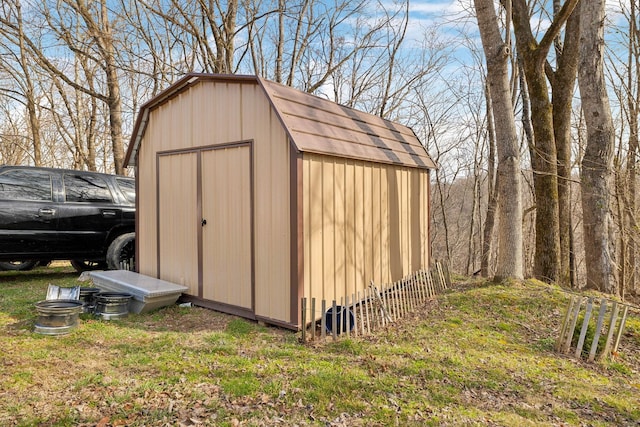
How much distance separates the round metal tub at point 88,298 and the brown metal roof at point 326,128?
2550 mm

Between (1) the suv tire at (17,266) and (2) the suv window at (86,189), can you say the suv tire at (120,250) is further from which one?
(1) the suv tire at (17,266)

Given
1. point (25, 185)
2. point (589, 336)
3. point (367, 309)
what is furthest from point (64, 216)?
point (589, 336)

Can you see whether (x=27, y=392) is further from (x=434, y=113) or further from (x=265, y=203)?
(x=434, y=113)

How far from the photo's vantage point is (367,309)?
16.7 ft

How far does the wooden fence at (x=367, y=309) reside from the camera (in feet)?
14.8

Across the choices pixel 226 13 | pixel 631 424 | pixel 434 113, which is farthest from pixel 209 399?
pixel 434 113

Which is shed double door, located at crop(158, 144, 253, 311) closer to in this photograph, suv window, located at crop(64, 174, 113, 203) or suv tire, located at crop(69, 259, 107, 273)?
suv window, located at crop(64, 174, 113, 203)

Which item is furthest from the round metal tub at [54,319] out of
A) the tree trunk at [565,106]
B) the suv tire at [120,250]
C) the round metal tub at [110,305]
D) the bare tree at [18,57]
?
the bare tree at [18,57]

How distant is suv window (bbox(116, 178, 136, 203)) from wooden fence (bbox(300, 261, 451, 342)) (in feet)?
→ 16.0

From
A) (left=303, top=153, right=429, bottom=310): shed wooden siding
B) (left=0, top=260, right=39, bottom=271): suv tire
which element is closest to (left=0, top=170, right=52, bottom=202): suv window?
(left=0, top=260, right=39, bottom=271): suv tire

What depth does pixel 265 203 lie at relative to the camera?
5035mm

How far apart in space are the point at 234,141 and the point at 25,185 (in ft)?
12.9

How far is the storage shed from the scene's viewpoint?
4848 mm

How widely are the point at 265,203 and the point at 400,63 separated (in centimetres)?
1290
